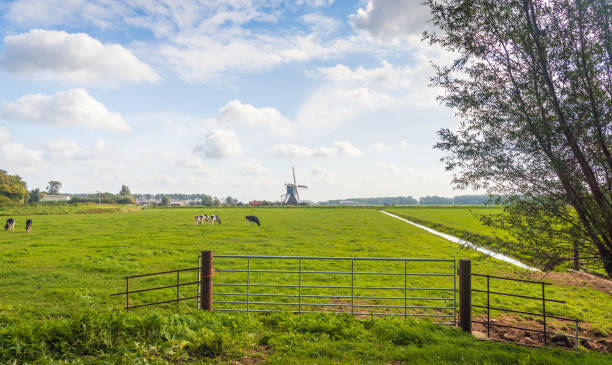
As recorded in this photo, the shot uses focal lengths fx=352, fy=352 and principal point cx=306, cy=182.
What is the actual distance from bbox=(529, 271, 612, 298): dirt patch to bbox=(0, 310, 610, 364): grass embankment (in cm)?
1056

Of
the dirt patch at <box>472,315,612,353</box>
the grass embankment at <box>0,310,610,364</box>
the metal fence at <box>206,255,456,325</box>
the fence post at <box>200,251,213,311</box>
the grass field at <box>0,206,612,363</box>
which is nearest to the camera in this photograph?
the grass embankment at <box>0,310,610,364</box>

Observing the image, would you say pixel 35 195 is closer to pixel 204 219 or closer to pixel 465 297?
pixel 204 219

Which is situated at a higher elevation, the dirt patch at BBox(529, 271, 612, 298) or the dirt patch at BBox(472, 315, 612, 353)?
the dirt patch at BBox(472, 315, 612, 353)

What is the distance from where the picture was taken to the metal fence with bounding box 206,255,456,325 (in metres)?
9.96

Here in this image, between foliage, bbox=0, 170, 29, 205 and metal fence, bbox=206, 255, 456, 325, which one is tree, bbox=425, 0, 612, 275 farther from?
foliage, bbox=0, 170, 29, 205

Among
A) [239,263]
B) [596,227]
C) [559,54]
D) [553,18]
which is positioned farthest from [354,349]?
[239,263]

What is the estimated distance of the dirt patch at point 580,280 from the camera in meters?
15.6

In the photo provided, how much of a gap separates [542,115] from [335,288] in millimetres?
9272

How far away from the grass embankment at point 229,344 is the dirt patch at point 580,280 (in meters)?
10.6

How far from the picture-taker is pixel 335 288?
14094 mm

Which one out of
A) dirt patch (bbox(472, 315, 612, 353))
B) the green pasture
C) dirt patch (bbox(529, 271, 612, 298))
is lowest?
dirt patch (bbox(529, 271, 612, 298))

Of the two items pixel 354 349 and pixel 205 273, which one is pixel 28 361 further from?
pixel 354 349

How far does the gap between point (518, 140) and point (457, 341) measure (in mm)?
5129

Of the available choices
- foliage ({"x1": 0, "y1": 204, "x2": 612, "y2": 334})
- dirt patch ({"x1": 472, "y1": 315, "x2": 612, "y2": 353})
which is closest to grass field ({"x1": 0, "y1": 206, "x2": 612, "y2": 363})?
foliage ({"x1": 0, "y1": 204, "x2": 612, "y2": 334})
